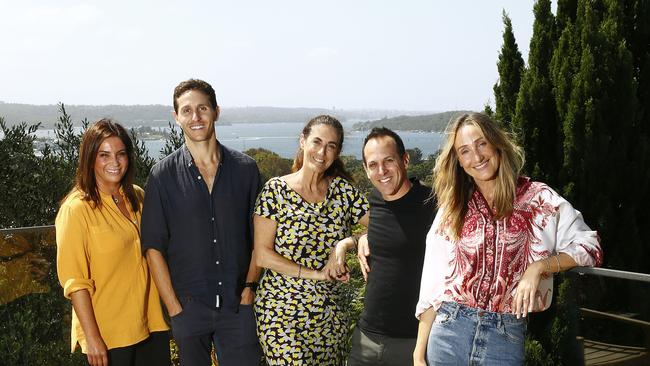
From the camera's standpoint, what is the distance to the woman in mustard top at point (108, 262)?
101 inches

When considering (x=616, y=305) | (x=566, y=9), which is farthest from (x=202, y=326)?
(x=566, y=9)

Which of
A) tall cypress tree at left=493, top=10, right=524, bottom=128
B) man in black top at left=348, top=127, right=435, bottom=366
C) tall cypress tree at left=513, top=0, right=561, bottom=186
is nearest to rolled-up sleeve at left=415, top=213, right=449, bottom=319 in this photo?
man in black top at left=348, top=127, right=435, bottom=366

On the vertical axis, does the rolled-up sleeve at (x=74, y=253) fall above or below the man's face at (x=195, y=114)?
below

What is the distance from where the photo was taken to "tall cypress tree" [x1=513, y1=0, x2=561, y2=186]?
6.01m

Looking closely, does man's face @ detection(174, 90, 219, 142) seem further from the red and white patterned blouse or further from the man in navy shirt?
the red and white patterned blouse

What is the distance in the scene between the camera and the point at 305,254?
267 cm

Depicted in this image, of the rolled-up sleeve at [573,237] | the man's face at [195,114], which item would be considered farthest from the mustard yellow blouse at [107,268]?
the rolled-up sleeve at [573,237]

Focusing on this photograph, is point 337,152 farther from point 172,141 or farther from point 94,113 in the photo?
point 172,141

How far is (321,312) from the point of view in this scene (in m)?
2.66

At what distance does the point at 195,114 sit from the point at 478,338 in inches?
56.6

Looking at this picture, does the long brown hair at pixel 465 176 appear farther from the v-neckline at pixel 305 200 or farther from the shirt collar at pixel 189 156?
the shirt collar at pixel 189 156

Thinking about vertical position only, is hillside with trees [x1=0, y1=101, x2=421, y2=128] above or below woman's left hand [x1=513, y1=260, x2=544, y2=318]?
above

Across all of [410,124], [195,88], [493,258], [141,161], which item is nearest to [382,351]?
[493,258]

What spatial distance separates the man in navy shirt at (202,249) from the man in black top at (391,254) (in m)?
0.57
